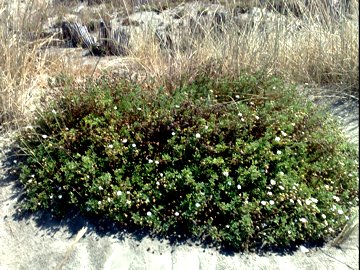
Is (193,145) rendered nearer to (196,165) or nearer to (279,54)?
(196,165)

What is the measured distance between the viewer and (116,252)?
2787 mm

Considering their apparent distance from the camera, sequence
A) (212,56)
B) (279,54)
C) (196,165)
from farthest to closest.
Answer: (279,54) < (212,56) < (196,165)

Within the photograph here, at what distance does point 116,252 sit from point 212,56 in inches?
96.8

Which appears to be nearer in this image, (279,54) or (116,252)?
(116,252)

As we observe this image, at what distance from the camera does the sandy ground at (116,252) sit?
8.85ft

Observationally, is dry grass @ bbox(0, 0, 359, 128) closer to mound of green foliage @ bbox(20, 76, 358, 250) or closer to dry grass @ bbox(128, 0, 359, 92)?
dry grass @ bbox(128, 0, 359, 92)

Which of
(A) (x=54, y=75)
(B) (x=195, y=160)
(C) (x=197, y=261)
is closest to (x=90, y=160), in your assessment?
(B) (x=195, y=160)

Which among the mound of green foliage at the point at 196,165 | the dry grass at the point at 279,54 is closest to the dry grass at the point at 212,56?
the dry grass at the point at 279,54

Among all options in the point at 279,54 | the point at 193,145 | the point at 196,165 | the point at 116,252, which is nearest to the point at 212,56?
the point at 279,54

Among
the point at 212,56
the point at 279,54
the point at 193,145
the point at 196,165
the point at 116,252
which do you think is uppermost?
the point at 212,56

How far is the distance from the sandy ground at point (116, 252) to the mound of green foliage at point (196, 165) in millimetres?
99

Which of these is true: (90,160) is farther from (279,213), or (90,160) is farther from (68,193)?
(279,213)

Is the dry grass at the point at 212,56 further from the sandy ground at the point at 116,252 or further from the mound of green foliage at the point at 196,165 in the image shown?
the sandy ground at the point at 116,252

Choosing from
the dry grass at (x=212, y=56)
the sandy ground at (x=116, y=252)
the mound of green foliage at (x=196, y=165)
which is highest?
the dry grass at (x=212, y=56)
